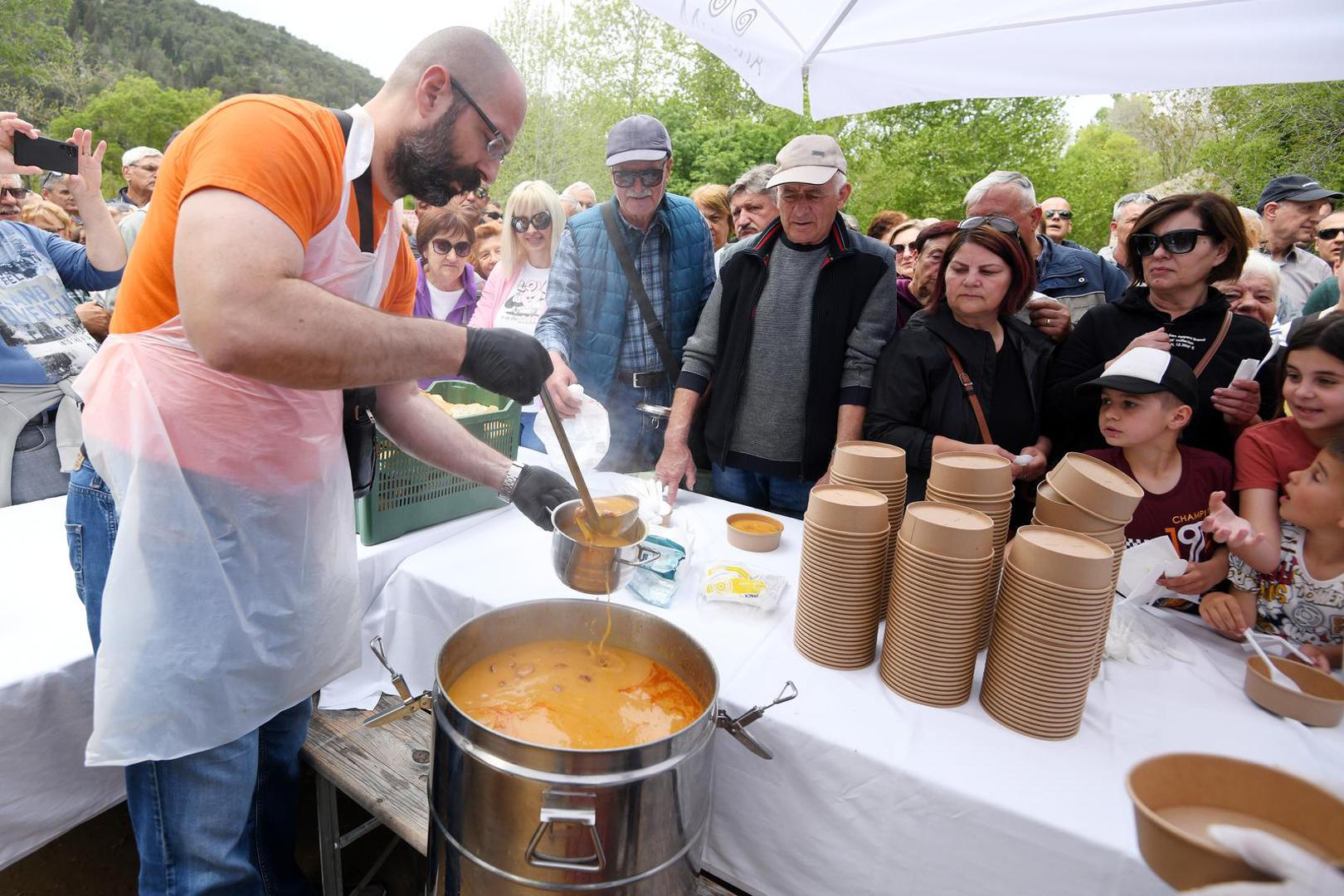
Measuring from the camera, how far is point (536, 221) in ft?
13.9

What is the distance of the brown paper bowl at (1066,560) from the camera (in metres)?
1.32

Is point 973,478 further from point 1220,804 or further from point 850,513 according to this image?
point 1220,804

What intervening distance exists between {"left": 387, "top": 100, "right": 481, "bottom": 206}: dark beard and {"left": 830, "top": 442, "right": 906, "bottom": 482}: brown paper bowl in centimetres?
114

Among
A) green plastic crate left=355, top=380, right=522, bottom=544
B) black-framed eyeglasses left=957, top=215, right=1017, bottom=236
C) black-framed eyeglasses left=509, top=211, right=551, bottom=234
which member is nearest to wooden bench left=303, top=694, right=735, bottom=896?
green plastic crate left=355, top=380, right=522, bottom=544

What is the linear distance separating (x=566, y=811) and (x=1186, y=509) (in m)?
2.06

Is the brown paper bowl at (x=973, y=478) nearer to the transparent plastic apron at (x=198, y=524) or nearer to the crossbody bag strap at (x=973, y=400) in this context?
the crossbody bag strap at (x=973, y=400)

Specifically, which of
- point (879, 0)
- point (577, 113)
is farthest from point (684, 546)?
point (577, 113)

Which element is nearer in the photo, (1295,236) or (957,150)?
(1295,236)

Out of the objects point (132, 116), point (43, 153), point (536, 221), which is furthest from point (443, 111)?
point (132, 116)

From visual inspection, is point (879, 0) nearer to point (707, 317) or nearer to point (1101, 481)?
point (707, 317)

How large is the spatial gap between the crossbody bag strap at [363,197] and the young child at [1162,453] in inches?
84.0

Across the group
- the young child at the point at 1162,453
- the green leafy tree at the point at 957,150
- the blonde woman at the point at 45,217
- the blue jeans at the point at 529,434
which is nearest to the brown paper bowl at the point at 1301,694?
the young child at the point at 1162,453

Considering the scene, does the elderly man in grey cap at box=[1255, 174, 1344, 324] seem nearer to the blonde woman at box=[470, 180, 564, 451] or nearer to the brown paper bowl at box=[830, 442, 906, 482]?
the brown paper bowl at box=[830, 442, 906, 482]

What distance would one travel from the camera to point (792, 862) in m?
1.53
